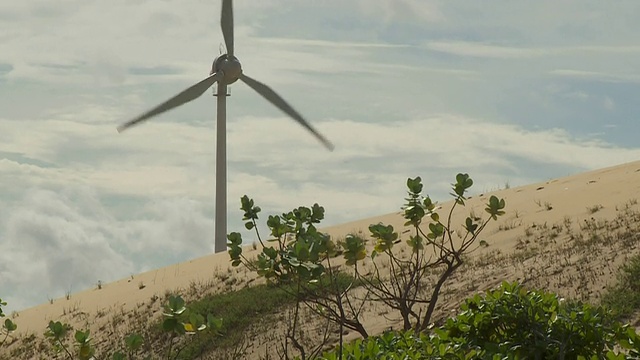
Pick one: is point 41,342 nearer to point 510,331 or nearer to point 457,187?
point 457,187

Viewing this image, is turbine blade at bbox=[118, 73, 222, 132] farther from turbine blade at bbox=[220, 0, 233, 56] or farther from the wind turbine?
turbine blade at bbox=[220, 0, 233, 56]

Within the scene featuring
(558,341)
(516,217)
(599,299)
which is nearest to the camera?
(558,341)

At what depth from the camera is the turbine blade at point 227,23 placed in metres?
39.3

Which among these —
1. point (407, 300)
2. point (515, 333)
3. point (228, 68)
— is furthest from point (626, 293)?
point (228, 68)

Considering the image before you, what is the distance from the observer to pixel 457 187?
1130cm

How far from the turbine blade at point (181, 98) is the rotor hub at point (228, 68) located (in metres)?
0.28

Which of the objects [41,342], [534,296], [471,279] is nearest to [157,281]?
[41,342]

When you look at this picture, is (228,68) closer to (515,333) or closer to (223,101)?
(223,101)

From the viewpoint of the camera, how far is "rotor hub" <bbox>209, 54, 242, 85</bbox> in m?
38.7

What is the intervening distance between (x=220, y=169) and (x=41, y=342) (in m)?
14.8

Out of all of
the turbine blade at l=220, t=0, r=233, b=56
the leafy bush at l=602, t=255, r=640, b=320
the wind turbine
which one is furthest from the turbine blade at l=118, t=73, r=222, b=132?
the leafy bush at l=602, t=255, r=640, b=320

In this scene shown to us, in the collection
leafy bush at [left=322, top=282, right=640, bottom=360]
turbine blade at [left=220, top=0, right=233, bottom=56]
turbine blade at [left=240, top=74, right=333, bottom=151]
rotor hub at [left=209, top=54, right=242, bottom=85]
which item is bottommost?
leafy bush at [left=322, top=282, right=640, bottom=360]

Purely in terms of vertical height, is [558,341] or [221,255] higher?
[221,255]

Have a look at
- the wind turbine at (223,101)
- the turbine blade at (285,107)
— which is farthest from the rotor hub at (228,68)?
the turbine blade at (285,107)
